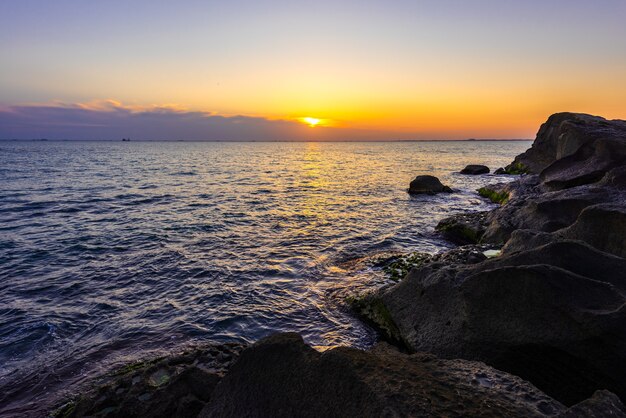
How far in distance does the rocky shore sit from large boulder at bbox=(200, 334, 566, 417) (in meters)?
0.02

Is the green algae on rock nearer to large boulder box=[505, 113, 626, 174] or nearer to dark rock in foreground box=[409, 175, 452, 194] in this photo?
dark rock in foreground box=[409, 175, 452, 194]

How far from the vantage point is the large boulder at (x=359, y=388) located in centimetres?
450

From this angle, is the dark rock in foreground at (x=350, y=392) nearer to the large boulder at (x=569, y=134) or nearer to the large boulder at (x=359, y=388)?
the large boulder at (x=359, y=388)

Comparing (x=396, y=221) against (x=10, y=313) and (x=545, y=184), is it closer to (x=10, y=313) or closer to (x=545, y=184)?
(x=545, y=184)

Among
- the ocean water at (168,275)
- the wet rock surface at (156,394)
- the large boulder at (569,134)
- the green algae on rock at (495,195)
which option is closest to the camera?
the wet rock surface at (156,394)

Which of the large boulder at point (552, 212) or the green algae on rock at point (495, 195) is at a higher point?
the large boulder at point (552, 212)

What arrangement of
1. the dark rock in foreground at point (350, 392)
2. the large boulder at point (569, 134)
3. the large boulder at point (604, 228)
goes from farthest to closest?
the large boulder at point (569, 134)
the large boulder at point (604, 228)
the dark rock in foreground at point (350, 392)

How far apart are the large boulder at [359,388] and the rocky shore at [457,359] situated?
0.02 metres

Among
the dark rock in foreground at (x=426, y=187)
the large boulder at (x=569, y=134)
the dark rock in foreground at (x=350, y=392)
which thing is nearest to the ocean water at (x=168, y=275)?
the dark rock in foreground at (x=350, y=392)

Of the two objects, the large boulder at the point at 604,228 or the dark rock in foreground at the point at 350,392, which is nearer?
the dark rock in foreground at the point at 350,392

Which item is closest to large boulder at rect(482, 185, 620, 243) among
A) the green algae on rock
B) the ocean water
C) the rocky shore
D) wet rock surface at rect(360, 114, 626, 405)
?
the rocky shore

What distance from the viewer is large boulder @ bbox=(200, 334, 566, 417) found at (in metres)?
4.50

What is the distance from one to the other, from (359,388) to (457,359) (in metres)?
2.50

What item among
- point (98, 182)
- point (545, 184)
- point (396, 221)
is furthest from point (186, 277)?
point (98, 182)
